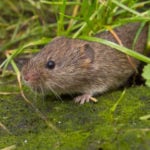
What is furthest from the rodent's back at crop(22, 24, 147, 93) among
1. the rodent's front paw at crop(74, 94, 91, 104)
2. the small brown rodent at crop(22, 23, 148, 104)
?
the rodent's front paw at crop(74, 94, 91, 104)

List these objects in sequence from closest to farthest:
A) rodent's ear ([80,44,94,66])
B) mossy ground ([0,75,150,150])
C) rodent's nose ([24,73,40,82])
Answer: mossy ground ([0,75,150,150]) → rodent's nose ([24,73,40,82]) → rodent's ear ([80,44,94,66])

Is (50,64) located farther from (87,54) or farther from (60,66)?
(87,54)

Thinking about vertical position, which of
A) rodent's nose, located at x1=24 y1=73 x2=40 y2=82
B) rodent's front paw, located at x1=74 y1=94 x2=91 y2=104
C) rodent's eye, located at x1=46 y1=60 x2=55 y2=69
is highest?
rodent's eye, located at x1=46 y1=60 x2=55 y2=69

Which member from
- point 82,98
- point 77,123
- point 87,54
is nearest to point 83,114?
point 77,123

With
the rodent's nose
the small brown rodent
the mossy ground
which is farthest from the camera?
the small brown rodent

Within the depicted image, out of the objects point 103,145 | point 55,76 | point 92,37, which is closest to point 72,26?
point 92,37

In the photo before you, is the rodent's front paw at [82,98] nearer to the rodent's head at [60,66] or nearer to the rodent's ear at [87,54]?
the rodent's head at [60,66]

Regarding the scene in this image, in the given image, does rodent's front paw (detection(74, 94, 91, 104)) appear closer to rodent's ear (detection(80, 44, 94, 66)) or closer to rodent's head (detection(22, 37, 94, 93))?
rodent's head (detection(22, 37, 94, 93))
